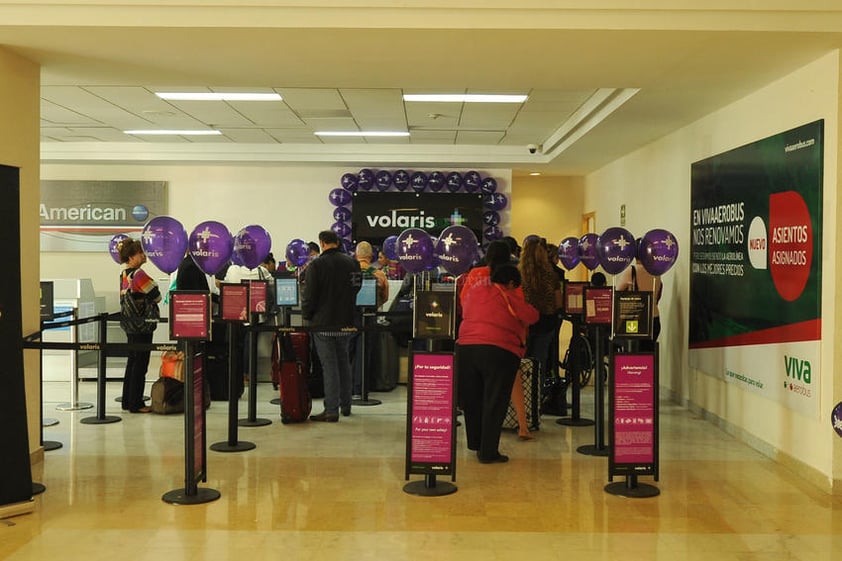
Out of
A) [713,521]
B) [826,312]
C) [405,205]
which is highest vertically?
[405,205]

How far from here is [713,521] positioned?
4809 millimetres

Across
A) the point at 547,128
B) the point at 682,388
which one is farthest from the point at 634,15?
the point at 547,128

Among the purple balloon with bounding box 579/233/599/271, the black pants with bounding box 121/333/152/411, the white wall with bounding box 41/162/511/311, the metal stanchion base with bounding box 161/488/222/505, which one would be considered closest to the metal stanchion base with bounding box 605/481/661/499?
the metal stanchion base with bounding box 161/488/222/505

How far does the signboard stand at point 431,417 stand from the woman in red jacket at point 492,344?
64 cm

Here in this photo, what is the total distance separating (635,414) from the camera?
5.29 metres

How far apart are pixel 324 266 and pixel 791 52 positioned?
3952mm

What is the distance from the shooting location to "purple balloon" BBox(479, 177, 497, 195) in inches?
534

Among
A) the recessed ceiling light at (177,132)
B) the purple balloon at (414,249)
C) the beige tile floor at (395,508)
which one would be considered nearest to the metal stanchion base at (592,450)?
the beige tile floor at (395,508)

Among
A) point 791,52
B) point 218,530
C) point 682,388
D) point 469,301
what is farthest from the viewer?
point 682,388

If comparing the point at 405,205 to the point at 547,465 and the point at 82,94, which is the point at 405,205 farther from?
→ the point at 547,465

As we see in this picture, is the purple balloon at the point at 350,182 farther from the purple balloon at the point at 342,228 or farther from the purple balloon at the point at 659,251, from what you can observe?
the purple balloon at the point at 659,251

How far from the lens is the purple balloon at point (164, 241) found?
6.66 meters

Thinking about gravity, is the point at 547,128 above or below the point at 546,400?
above

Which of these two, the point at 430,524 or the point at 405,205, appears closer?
the point at 430,524
